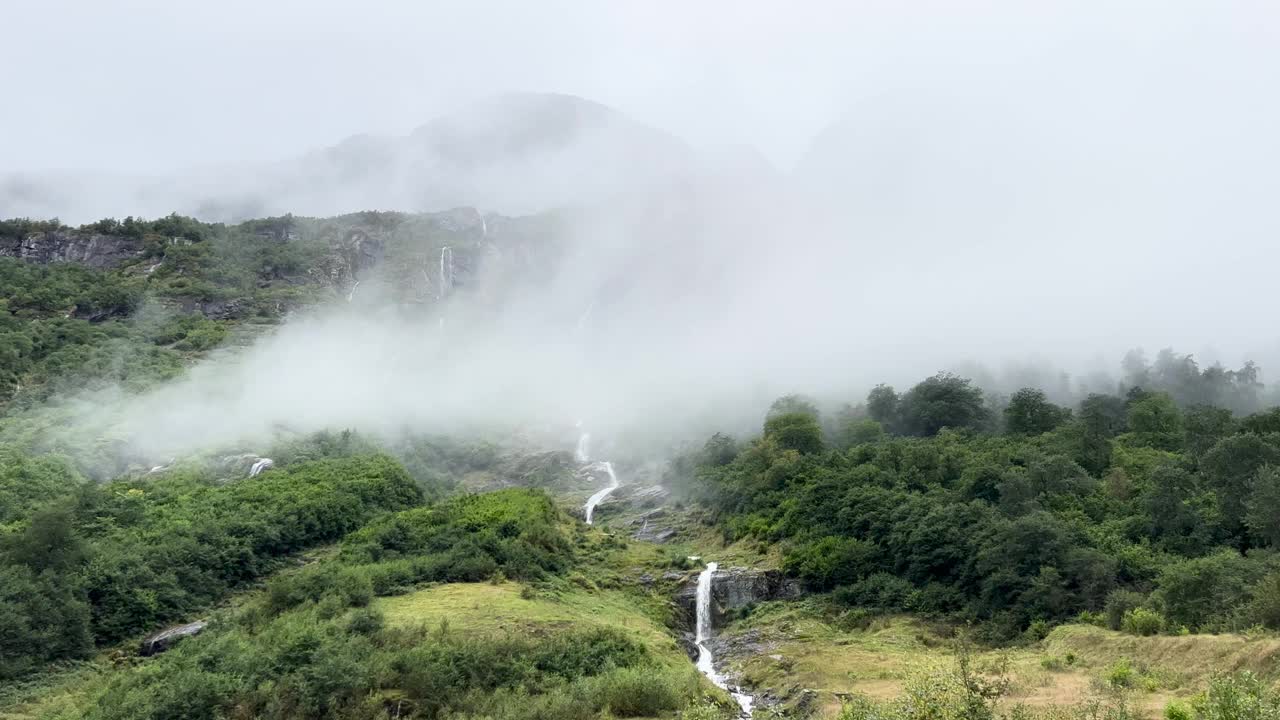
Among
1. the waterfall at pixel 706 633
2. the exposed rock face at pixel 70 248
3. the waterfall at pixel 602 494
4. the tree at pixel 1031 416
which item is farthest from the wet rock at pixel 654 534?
the exposed rock face at pixel 70 248

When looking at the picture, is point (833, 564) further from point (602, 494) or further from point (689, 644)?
→ point (602, 494)

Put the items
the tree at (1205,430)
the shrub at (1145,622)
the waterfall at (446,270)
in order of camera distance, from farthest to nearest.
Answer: the waterfall at (446,270) < the tree at (1205,430) < the shrub at (1145,622)

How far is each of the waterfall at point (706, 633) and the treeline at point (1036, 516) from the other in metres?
5.86

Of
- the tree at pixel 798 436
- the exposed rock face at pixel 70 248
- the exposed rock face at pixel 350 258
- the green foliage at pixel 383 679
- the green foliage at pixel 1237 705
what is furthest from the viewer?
the exposed rock face at pixel 350 258

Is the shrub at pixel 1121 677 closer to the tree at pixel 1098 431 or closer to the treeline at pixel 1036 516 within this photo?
the treeline at pixel 1036 516

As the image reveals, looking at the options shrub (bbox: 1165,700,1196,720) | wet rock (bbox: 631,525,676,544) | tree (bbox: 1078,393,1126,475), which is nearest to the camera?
shrub (bbox: 1165,700,1196,720)

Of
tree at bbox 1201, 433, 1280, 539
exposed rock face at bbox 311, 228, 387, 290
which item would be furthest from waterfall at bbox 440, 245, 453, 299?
tree at bbox 1201, 433, 1280, 539

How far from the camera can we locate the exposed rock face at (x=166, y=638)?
40.3 meters

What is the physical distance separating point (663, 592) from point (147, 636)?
30422 mm

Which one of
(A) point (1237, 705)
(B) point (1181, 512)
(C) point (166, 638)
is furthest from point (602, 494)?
(A) point (1237, 705)

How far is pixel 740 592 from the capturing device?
52406 millimetres

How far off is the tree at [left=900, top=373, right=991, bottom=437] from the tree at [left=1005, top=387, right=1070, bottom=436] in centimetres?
526

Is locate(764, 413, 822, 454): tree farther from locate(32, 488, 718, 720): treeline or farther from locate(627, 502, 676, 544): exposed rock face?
locate(32, 488, 718, 720): treeline

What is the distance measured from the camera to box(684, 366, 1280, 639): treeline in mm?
38000
